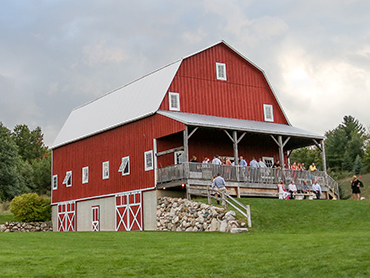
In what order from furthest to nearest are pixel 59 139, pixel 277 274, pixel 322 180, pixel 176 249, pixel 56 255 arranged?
pixel 59 139 < pixel 322 180 < pixel 176 249 < pixel 56 255 < pixel 277 274

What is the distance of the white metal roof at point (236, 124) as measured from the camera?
28547 millimetres

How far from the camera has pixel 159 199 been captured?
29.5m

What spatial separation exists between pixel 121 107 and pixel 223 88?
6.47 metres

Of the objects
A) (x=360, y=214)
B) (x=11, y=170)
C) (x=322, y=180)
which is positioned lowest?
(x=360, y=214)

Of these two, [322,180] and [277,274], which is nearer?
[277,274]

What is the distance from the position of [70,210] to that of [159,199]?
11.0m

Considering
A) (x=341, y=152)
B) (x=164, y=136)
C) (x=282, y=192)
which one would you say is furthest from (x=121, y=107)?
(x=341, y=152)

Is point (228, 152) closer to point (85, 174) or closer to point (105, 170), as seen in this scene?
point (105, 170)

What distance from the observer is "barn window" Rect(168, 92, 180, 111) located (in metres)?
31.8

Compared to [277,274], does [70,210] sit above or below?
above

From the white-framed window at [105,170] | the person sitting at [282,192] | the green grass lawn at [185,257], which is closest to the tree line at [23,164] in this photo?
the white-framed window at [105,170]

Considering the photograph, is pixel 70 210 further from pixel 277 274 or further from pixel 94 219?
pixel 277 274

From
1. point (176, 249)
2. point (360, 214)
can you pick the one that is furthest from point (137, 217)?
point (176, 249)

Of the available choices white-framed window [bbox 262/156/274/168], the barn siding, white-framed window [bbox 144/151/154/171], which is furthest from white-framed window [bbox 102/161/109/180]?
white-framed window [bbox 262/156/274/168]
